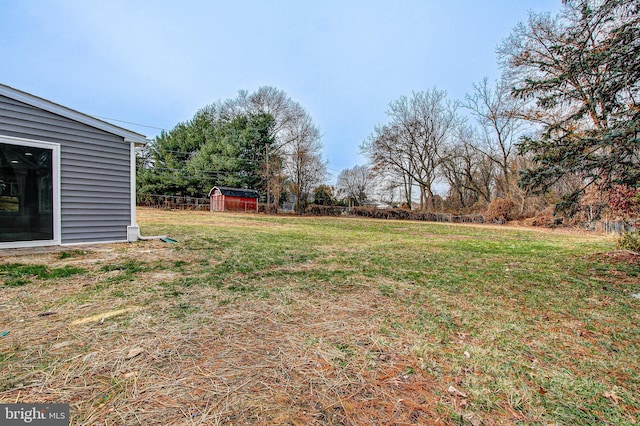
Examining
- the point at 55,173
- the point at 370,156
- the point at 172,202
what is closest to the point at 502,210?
the point at 370,156

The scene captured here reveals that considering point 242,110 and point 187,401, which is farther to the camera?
point 242,110

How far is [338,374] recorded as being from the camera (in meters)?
1.44

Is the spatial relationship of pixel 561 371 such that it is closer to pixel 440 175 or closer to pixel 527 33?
pixel 527 33

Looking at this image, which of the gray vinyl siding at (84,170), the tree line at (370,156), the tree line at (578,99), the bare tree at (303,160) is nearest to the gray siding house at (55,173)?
the gray vinyl siding at (84,170)

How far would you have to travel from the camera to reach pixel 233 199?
2477 cm

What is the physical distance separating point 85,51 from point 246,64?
9.35m

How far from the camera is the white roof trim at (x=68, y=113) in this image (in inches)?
169

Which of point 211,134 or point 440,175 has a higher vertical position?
point 211,134

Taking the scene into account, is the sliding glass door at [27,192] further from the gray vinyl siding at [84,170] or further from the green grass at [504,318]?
the green grass at [504,318]

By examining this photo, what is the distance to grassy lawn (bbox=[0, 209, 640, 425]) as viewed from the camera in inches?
47.1

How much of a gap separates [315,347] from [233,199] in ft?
80.3

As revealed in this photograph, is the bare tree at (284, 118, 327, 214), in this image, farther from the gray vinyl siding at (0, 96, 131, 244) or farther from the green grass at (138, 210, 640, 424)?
the green grass at (138, 210, 640, 424)

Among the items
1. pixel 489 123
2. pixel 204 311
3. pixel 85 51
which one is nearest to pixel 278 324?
pixel 204 311

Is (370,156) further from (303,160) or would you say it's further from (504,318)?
(504,318)
